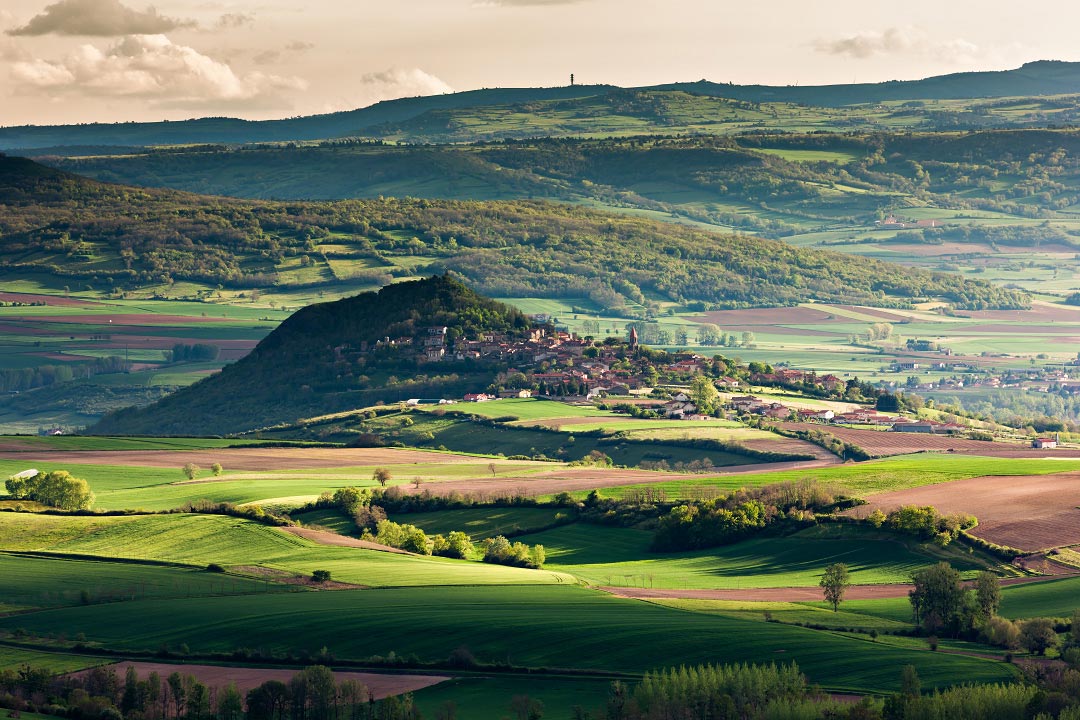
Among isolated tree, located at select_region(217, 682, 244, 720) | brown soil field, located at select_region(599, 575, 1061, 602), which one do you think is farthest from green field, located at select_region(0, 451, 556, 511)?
isolated tree, located at select_region(217, 682, 244, 720)

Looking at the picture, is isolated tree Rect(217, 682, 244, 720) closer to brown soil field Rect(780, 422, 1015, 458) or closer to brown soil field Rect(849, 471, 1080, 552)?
brown soil field Rect(849, 471, 1080, 552)

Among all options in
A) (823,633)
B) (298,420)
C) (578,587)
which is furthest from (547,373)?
(823,633)

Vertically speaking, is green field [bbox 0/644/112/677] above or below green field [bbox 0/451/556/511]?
above

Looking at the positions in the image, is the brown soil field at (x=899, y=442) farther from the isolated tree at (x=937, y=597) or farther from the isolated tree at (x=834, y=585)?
the isolated tree at (x=937, y=597)

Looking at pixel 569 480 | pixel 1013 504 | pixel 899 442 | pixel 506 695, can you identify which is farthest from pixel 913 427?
pixel 506 695

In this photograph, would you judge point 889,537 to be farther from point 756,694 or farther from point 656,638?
point 756,694

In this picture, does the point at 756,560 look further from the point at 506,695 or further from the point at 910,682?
the point at 506,695
